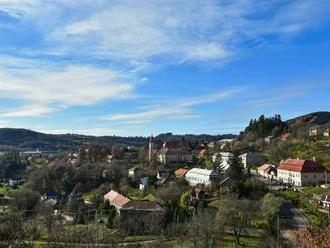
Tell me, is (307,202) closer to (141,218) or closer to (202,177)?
(141,218)

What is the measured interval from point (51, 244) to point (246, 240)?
16.3 metres

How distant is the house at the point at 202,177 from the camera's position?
64.1 metres

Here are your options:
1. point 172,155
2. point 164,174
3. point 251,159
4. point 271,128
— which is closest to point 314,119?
point 271,128

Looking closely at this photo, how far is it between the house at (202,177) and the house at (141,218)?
1465 centimetres

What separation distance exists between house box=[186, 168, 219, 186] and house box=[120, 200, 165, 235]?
14654mm

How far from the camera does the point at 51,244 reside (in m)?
32.4

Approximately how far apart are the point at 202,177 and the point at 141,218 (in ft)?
69.5

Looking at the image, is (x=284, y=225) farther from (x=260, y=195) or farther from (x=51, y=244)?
(x=51, y=244)

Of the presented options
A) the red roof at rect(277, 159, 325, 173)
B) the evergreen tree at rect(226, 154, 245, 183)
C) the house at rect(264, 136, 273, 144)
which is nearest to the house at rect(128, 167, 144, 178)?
the evergreen tree at rect(226, 154, 245, 183)

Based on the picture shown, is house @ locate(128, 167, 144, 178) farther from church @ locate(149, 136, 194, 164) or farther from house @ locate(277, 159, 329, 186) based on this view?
house @ locate(277, 159, 329, 186)

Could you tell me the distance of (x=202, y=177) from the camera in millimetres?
66688

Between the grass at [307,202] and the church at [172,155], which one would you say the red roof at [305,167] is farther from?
the church at [172,155]

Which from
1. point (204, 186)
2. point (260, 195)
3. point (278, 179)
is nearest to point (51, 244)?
point (260, 195)

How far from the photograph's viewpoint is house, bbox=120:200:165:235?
44.7 meters
